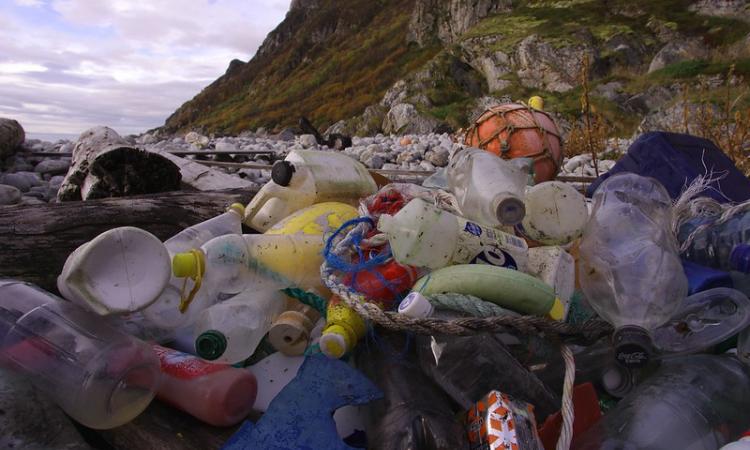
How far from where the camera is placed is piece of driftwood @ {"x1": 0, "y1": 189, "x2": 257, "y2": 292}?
83.7 inches

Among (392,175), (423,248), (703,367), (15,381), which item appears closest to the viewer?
(15,381)

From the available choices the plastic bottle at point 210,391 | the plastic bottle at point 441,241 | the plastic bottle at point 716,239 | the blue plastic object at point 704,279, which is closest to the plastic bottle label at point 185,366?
the plastic bottle at point 210,391

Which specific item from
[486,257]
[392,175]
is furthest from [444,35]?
[486,257]

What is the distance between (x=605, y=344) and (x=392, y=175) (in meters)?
3.91

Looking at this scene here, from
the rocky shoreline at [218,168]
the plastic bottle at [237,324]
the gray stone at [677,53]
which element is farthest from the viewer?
the gray stone at [677,53]

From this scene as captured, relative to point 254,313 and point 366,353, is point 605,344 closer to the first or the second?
point 366,353

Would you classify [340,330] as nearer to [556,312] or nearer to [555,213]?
[556,312]

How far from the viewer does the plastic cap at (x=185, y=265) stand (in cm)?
167

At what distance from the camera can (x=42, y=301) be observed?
5.18 feet

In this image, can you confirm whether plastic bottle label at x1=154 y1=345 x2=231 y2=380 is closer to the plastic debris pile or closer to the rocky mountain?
the plastic debris pile

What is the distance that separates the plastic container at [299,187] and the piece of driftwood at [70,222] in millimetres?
423

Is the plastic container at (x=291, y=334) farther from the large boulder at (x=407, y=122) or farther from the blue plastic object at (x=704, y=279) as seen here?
the large boulder at (x=407, y=122)

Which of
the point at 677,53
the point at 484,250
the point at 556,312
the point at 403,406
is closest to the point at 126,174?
the point at 484,250

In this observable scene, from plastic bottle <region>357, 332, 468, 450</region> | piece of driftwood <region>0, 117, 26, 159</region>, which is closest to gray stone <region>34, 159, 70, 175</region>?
piece of driftwood <region>0, 117, 26, 159</region>
